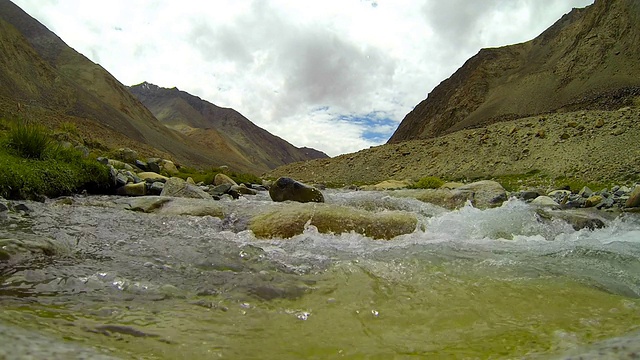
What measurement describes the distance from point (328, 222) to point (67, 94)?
271 ft

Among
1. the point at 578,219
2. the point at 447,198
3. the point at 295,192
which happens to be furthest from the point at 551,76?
the point at 295,192

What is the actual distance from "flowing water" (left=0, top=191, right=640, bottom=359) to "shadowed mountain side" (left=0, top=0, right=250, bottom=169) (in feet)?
123

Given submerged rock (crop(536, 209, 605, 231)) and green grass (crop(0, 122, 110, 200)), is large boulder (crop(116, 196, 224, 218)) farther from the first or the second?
submerged rock (crop(536, 209, 605, 231))

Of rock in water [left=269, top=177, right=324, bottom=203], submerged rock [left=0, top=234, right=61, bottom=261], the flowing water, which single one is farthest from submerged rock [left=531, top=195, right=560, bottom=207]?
submerged rock [left=0, top=234, right=61, bottom=261]

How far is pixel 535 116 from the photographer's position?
2966 centimetres

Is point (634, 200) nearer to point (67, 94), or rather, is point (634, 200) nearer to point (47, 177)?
point (47, 177)

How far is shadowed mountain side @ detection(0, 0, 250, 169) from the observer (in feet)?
187

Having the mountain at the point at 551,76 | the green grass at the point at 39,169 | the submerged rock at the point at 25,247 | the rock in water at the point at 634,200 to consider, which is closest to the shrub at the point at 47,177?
the green grass at the point at 39,169

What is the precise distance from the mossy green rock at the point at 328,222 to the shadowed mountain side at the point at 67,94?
118 ft

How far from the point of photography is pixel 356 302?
3.19 meters

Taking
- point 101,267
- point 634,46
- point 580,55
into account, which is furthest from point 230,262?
point 580,55

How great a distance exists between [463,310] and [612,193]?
38.1 ft

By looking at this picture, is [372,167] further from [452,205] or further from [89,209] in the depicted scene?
[89,209]

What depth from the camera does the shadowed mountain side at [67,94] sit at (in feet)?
187
